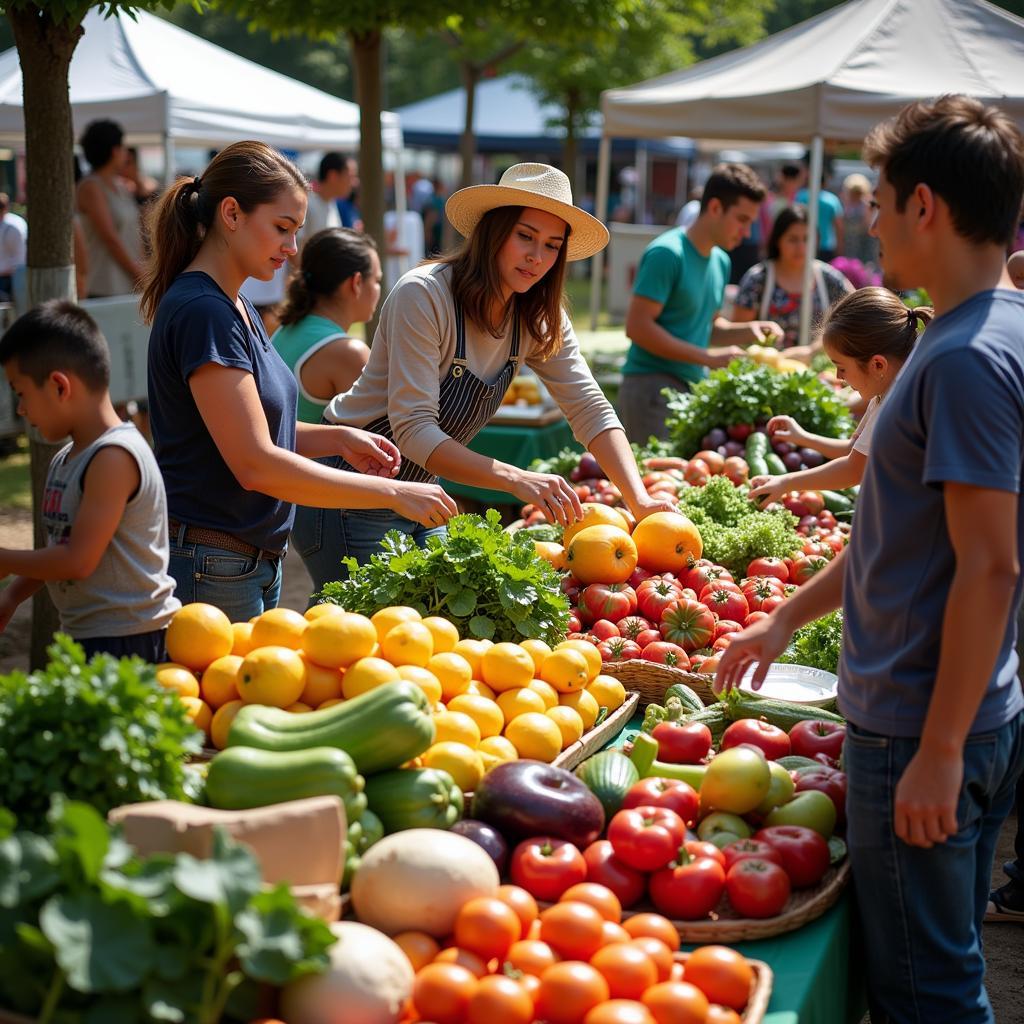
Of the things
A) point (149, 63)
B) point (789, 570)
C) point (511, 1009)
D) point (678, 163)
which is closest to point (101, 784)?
point (511, 1009)

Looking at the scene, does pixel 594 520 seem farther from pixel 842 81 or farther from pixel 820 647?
pixel 842 81

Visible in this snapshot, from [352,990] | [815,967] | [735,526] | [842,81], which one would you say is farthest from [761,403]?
[842,81]

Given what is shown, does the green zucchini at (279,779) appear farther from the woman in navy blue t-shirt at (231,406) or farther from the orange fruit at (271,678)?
the woman in navy blue t-shirt at (231,406)

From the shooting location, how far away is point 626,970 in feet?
5.98

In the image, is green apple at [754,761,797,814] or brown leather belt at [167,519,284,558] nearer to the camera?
green apple at [754,761,797,814]

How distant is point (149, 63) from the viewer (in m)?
10.6

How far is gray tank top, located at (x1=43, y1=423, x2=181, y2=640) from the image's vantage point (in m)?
2.55

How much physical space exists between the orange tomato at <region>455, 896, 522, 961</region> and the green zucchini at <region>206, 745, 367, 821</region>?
0.28 m

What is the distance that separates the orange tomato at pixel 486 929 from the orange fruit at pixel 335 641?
0.67m

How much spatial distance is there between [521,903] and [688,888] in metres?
0.35

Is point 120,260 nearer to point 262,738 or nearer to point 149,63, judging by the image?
point 149,63

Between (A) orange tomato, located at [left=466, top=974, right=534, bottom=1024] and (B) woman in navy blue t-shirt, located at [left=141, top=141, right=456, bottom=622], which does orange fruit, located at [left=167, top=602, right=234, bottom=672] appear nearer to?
(B) woman in navy blue t-shirt, located at [left=141, top=141, right=456, bottom=622]

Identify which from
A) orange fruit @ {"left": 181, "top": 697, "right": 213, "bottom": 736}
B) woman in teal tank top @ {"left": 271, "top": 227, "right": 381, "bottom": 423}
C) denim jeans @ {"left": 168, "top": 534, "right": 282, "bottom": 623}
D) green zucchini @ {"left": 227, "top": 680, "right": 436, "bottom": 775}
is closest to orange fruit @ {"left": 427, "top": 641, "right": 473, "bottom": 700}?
green zucchini @ {"left": 227, "top": 680, "right": 436, "bottom": 775}

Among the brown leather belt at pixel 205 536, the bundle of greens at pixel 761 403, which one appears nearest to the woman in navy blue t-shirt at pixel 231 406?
the brown leather belt at pixel 205 536
